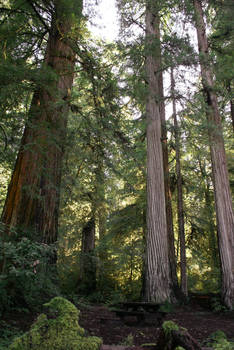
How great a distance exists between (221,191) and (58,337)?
8832mm

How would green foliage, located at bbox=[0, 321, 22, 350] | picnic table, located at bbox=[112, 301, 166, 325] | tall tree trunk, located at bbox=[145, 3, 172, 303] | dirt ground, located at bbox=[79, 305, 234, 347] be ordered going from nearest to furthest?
green foliage, located at bbox=[0, 321, 22, 350] → dirt ground, located at bbox=[79, 305, 234, 347] → picnic table, located at bbox=[112, 301, 166, 325] → tall tree trunk, located at bbox=[145, 3, 172, 303]

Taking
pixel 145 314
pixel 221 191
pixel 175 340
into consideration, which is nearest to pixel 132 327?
pixel 145 314

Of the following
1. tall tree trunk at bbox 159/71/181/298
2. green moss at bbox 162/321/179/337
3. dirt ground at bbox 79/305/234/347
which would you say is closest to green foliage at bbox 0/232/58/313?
dirt ground at bbox 79/305/234/347

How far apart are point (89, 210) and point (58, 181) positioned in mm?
6346

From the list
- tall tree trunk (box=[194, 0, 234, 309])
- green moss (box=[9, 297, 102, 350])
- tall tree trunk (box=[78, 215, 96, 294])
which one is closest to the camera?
green moss (box=[9, 297, 102, 350])

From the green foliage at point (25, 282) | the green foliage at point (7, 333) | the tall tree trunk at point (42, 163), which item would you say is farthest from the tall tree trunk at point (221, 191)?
the green foliage at point (7, 333)

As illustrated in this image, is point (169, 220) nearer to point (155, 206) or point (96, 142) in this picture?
point (155, 206)

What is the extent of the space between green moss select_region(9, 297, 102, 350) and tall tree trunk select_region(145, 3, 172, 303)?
272 inches

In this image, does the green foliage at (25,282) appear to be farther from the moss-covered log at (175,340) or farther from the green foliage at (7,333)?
the moss-covered log at (175,340)

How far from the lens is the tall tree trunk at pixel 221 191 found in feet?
28.2

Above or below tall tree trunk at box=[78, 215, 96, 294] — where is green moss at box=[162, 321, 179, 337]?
below

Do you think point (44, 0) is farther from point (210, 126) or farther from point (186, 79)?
point (210, 126)

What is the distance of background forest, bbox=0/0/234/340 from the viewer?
511cm

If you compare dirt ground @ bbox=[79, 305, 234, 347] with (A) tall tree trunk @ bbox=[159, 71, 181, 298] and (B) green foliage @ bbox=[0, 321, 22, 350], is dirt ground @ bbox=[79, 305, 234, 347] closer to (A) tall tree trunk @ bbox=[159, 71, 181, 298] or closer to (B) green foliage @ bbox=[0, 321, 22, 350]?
(B) green foliage @ bbox=[0, 321, 22, 350]
